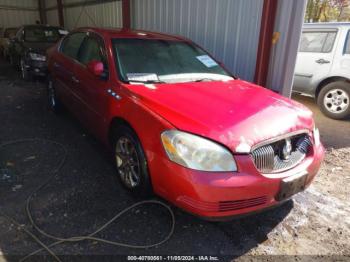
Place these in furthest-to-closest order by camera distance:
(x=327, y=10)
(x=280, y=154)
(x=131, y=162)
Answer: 1. (x=327, y=10)
2. (x=131, y=162)
3. (x=280, y=154)

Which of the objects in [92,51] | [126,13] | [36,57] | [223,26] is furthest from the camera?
[126,13]

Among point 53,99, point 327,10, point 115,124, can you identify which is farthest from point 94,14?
point 327,10

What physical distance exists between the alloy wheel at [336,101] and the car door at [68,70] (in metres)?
4.51

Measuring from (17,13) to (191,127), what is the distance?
17076mm

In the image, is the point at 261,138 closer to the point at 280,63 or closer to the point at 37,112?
the point at 280,63

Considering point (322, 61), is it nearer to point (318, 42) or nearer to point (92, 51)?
point (318, 42)

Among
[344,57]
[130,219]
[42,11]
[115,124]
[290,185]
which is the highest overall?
[42,11]

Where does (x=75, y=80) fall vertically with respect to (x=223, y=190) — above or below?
above

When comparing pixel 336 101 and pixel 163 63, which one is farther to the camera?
pixel 336 101

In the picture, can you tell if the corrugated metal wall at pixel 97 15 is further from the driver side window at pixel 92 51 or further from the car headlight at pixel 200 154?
the car headlight at pixel 200 154

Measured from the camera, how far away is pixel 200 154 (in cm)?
223

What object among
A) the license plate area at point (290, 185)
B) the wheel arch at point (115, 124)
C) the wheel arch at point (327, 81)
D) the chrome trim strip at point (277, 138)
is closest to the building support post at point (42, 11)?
the wheel arch at point (327, 81)

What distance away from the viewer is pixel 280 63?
468cm

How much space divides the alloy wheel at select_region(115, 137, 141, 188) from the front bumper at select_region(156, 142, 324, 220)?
0.54m
